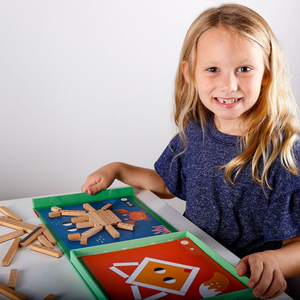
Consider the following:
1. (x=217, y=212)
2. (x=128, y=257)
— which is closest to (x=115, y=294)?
(x=128, y=257)

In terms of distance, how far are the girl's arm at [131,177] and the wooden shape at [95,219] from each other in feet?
0.52

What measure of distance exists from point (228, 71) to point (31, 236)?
1.76ft

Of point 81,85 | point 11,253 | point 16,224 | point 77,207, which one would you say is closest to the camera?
point 11,253

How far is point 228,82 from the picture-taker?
2.70ft

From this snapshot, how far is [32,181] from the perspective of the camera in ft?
5.96

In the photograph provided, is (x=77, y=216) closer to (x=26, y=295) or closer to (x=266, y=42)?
(x=26, y=295)

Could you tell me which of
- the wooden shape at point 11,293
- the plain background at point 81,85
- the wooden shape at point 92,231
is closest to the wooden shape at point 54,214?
the wooden shape at point 92,231

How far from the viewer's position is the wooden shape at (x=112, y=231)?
70cm

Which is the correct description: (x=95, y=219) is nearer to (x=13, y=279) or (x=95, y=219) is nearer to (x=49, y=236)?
(x=49, y=236)

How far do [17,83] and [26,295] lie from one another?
133 cm

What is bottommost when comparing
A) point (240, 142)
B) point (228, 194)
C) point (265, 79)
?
point (228, 194)

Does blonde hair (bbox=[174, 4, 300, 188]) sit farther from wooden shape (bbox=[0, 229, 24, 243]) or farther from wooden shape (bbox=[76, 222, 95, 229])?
wooden shape (bbox=[0, 229, 24, 243])

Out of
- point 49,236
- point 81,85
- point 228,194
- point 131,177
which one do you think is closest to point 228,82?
point 228,194

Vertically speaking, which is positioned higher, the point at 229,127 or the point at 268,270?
the point at 229,127
